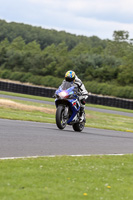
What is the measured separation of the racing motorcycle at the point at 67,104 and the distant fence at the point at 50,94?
2773 centimetres

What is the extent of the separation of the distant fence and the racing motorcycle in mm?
27726

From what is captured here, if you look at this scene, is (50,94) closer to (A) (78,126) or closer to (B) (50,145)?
(A) (78,126)

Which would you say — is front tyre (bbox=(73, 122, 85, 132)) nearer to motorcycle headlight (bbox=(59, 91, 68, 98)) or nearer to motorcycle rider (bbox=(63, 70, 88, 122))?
motorcycle rider (bbox=(63, 70, 88, 122))

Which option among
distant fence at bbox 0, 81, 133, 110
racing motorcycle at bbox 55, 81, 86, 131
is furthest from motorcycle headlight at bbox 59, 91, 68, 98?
distant fence at bbox 0, 81, 133, 110

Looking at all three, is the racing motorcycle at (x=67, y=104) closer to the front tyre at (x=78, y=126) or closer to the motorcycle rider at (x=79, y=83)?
the motorcycle rider at (x=79, y=83)

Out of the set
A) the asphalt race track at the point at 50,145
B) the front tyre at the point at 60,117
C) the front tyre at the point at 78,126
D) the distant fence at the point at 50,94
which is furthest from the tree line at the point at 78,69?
the asphalt race track at the point at 50,145

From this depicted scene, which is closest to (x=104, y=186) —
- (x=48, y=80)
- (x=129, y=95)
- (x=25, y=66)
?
(x=129, y=95)

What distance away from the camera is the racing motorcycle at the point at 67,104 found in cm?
1315

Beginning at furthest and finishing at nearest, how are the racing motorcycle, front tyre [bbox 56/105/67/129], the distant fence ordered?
the distant fence → the racing motorcycle → front tyre [bbox 56/105/67/129]

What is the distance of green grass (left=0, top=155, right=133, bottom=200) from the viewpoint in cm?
554

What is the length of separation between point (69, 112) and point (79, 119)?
1.02 meters

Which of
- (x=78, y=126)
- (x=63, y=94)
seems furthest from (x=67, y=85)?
(x=78, y=126)

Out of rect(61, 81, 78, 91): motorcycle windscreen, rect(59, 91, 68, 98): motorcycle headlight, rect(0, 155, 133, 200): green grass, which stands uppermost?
rect(61, 81, 78, 91): motorcycle windscreen

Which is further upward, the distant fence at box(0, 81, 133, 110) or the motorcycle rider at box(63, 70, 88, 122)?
the motorcycle rider at box(63, 70, 88, 122)
